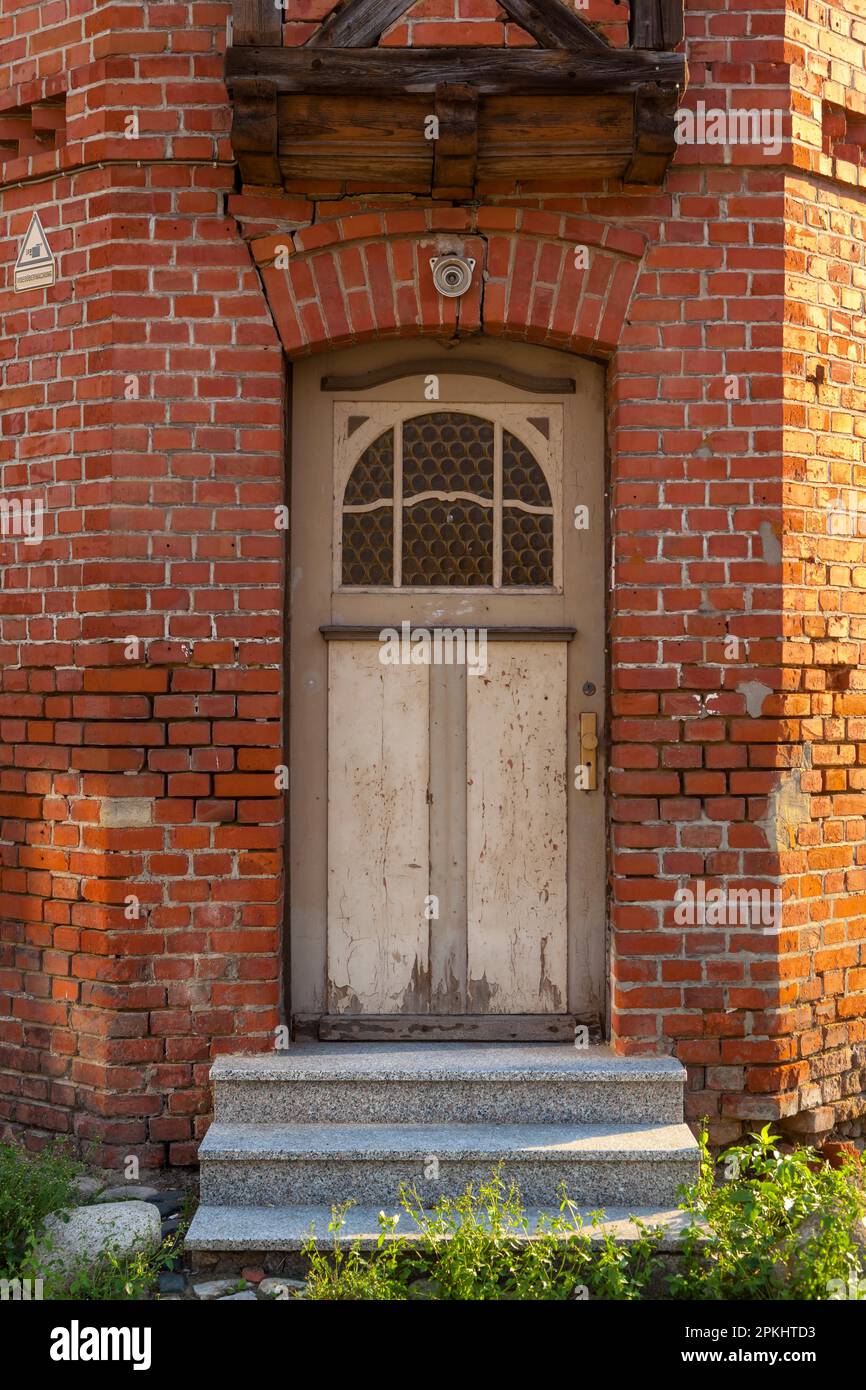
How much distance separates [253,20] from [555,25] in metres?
1.00

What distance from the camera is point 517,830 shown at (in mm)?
4582

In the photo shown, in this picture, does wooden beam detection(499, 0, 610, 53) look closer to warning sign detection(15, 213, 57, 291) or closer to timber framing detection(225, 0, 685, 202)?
timber framing detection(225, 0, 685, 202)

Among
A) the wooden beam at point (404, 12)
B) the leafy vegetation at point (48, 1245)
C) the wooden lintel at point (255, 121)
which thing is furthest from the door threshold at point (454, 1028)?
the wooden beam at point (404, 12)

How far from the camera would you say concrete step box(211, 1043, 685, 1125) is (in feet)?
13.7

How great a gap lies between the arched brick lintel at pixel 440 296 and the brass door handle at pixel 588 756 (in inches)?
53.9

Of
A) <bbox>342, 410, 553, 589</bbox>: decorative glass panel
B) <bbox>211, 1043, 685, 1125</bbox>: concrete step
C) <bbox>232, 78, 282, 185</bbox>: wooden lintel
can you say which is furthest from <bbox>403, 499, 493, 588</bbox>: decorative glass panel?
<bbox>211, 1043, 685, 1125</bbox>: concrete step

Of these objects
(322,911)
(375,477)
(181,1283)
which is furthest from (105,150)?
(181,1283)

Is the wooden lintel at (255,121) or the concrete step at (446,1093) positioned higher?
the wooden lintel at (255,121)

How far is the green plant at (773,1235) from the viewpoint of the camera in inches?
133

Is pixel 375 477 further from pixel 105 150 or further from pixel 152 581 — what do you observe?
pixel 105 150

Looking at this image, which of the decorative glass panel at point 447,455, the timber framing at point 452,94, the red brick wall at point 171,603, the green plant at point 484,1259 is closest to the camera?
the green plant at point 484,1259

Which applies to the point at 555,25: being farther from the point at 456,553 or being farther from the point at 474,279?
the point at 456,553

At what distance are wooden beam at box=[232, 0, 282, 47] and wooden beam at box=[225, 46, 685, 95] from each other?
0.09 meters

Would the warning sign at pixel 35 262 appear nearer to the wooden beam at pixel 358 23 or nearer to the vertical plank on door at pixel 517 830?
the wooden beam at pixel 358 23
